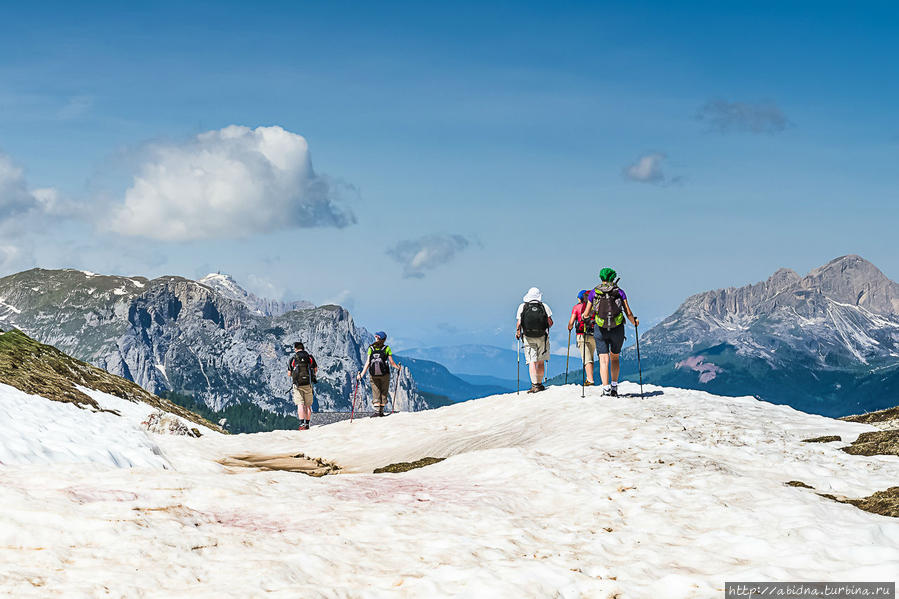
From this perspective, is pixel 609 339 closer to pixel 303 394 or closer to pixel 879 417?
pixel 879 417

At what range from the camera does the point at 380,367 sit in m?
31.4

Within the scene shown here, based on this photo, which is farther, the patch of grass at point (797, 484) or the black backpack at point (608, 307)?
the black backpack at point (608, 307)

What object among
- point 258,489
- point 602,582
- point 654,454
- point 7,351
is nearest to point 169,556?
point 258,489

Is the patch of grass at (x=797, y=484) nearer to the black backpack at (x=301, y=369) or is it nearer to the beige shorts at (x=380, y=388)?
the beige shorts at (x=380, y=388)

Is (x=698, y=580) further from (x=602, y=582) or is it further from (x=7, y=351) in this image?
(x=7, y=351)

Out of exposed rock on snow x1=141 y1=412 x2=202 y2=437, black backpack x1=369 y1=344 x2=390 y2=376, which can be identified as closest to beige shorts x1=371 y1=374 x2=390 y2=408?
black backpack x1=369 y1=344 x2=390 y2=376

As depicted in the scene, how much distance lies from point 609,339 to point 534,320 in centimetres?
396

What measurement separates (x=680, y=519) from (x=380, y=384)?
69.6 ft

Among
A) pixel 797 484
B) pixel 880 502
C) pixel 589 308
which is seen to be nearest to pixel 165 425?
pixel 589 308

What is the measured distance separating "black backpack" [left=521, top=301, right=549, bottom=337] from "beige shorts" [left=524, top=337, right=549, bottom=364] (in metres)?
0.23

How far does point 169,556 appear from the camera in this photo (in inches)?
355

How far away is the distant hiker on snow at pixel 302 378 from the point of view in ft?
105

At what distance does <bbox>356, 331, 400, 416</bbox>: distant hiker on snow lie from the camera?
1232 inches

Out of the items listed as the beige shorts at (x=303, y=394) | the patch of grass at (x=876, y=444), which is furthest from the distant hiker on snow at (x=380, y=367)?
the patch of grass at (x=876, y=444)
